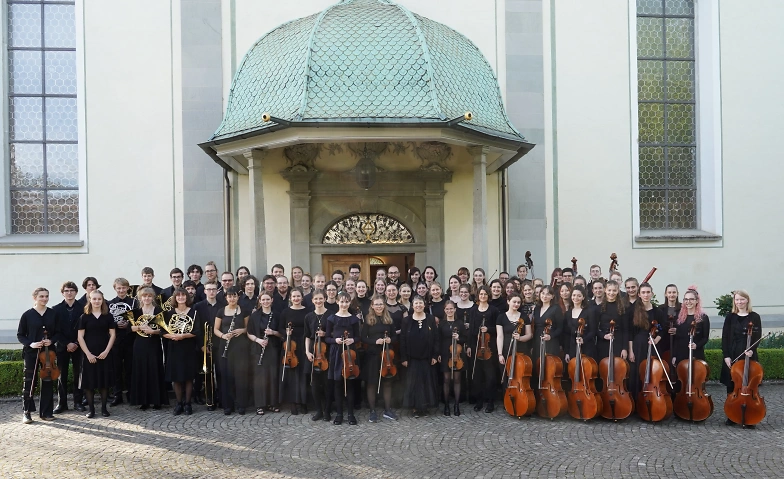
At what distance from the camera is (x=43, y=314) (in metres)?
8.08

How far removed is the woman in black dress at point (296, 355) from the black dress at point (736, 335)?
4976 millimetres

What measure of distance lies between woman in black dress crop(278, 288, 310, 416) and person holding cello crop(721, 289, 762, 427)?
4935 mm

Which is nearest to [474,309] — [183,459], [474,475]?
[474,475]

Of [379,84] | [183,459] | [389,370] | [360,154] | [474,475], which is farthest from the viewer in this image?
[360,154]

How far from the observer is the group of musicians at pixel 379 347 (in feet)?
25.2

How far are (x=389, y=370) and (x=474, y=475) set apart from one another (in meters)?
2.14

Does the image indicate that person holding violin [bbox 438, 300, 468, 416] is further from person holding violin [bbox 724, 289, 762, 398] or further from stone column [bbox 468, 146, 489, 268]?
person holding violin [bbox 724, 289, 762, 398]

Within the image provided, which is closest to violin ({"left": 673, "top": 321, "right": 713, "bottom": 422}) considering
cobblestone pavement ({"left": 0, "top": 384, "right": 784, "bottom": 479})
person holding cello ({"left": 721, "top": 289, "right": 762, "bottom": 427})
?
cobblestone pavement ({"left": 0, "top": 384, "right": 784, "bottom": 479})

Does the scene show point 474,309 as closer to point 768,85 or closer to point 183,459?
point 183,459

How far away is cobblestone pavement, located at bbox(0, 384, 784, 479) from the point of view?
6.02 metres

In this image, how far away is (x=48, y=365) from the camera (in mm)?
7859

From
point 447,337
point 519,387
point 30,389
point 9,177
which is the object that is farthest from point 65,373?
point 9,177

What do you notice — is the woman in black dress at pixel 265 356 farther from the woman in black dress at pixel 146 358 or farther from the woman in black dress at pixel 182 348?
the woman in black dress at pixel 146 358

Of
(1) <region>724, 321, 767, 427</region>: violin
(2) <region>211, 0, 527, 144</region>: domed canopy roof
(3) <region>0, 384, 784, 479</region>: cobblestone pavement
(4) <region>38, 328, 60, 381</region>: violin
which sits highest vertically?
(2) <region>211, 0, 527, 144</region>: domed canopy roof
